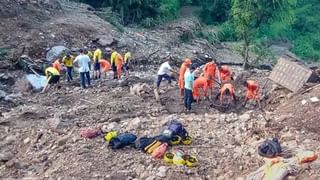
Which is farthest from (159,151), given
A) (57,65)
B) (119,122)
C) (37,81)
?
(57,65)

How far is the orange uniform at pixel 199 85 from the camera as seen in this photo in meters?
14.6

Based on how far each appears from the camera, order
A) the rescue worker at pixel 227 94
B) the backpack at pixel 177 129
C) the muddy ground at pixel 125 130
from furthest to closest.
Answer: the rescue worker at pixel 227 94 < the backpack at pixel 177 129 < the muddy ground at pixel 125 130

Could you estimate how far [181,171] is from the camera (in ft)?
34.9

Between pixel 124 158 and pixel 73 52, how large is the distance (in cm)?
894

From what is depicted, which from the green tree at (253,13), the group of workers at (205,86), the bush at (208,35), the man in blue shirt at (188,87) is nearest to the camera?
the man in blue shirt at (188,87)

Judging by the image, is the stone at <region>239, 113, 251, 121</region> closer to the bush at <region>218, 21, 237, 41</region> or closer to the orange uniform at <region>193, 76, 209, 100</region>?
the orange uniform at <region>193, 76, 209, 100</region>

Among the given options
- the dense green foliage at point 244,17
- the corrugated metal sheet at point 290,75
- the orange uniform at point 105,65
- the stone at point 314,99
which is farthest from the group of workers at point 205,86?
the dense green foliage at point 244,17

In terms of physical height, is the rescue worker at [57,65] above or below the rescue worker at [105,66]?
above

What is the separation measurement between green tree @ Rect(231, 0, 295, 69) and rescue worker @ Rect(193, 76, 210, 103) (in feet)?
18.5

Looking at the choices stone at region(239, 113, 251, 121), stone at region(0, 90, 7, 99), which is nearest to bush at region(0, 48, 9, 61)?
stone at region(0, 90, 7, 99)

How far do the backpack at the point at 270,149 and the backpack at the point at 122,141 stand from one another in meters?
2.35

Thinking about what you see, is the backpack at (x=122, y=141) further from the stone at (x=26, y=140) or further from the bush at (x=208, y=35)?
the bush at (x=208, y=35)

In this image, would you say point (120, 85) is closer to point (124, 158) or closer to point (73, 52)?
point (73, 52)

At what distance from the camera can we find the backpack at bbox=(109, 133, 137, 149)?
11.5 m
